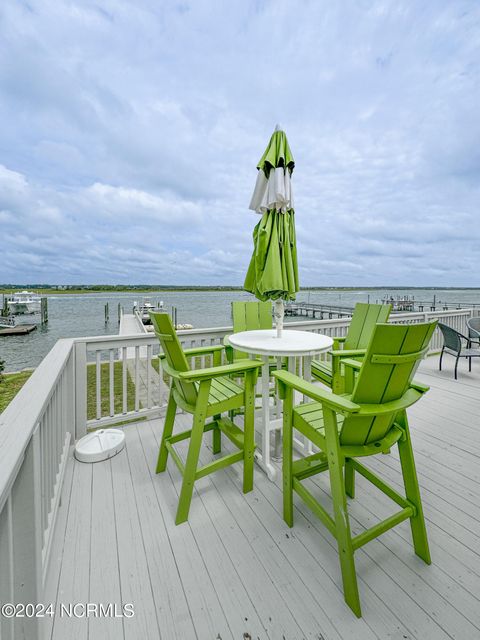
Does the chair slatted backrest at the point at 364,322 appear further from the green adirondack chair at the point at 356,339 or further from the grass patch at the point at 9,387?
the grass patch at the point at 9,387

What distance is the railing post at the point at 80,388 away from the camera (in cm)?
260

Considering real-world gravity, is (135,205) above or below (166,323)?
above

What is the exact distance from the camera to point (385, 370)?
46.8 inches

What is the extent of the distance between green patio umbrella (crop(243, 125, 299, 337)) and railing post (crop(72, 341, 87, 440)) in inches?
71.4

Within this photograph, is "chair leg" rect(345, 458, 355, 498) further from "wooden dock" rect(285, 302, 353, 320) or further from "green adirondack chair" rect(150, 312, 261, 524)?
"wooden dock" rect(285, 302, 353, 320)

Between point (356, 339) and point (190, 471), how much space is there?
229 cm

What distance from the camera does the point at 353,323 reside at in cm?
322

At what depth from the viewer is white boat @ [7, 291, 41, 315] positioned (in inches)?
1302

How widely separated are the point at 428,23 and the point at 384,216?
68.2 ft

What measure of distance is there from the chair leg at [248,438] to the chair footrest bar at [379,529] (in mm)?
824

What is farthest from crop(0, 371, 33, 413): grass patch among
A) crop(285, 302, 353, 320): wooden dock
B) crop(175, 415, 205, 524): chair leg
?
crop(285, 302, 353, 320): wooden dock

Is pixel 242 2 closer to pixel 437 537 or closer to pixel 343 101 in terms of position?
pixel 343 101

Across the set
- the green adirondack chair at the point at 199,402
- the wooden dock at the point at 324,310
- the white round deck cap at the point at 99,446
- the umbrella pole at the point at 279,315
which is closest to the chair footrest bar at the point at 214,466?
the green adirondack chair at the point at 199,402

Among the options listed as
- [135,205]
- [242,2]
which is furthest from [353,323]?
[135,205]
